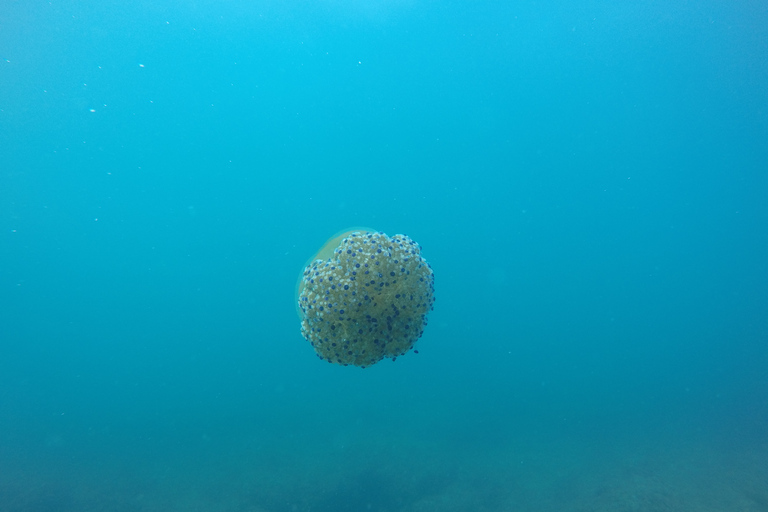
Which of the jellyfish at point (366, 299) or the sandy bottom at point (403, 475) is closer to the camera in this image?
the jellyfish at point (366, 299)

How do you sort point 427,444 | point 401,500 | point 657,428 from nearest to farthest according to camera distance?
1. point 401,500
2. point 427,444
3. point 657,428

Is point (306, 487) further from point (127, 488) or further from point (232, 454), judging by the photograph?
point (127, 488)

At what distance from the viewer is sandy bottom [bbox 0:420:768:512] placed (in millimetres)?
10391

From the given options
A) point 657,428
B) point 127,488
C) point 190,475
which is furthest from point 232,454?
point 657,428

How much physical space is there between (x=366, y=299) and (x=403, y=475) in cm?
878

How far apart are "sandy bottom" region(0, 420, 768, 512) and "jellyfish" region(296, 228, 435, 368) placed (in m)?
7.23

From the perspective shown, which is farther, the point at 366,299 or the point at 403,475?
the point at 403,475

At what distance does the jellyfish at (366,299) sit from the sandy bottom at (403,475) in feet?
23.7

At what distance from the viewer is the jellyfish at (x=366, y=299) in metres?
4.79

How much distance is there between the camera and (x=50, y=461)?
13.6 metres

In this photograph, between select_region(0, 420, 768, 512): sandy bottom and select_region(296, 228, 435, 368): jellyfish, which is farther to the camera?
select_region(0, 420, 768, 512): sandy bottom

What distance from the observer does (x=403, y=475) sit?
37.9ft

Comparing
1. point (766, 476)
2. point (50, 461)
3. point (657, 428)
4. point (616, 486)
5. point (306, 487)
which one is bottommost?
point (766, 476)

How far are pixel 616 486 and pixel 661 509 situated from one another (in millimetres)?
1198
